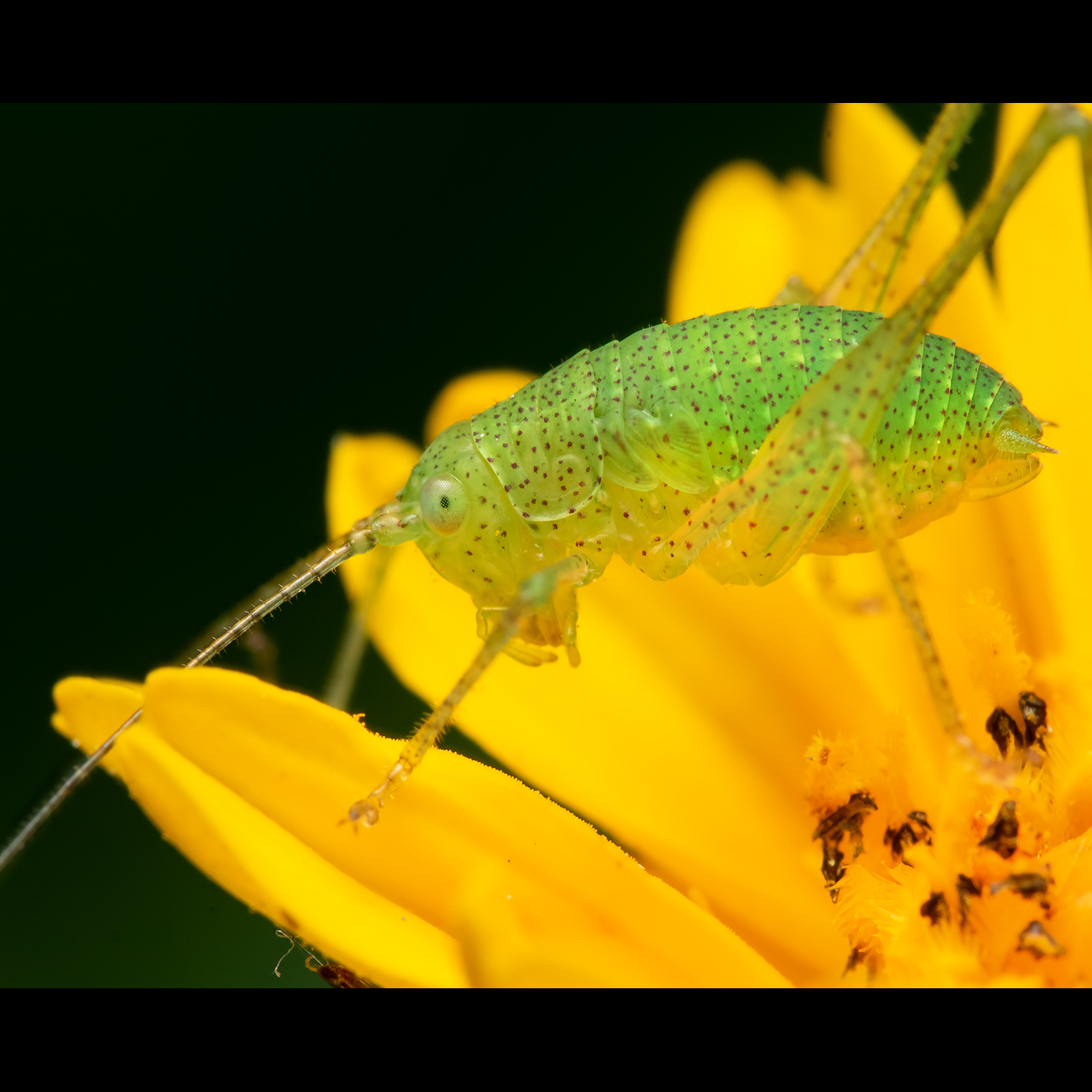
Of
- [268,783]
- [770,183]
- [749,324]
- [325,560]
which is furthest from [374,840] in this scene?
[770,183]

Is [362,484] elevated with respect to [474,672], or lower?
elevated

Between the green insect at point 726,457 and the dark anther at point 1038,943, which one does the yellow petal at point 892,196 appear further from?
the dark anther at point 1038,943

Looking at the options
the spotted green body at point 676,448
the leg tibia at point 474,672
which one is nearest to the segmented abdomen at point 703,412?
the spotted green body at point 676,448

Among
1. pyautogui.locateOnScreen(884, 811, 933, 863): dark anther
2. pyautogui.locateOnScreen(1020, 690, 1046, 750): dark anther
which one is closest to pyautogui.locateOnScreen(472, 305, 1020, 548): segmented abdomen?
pyautogui.locateOnScreen(1020, 690, 1046, 750): dark anther

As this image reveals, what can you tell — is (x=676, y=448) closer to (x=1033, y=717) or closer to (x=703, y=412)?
(x=703, y=412)

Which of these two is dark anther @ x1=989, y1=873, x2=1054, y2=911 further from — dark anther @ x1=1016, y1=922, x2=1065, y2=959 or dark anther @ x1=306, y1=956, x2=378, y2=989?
dark anther @ x1=306, y1=956, x2=378, y2=989

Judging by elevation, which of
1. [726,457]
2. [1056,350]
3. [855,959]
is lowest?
A: [855,959]

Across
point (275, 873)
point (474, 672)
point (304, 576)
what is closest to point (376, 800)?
point (275, 873)

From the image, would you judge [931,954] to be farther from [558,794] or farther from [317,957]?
[317,957]
